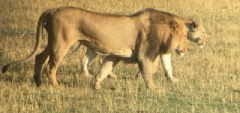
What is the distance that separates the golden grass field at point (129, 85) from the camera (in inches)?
371

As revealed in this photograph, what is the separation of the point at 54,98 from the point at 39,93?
0.43 metres

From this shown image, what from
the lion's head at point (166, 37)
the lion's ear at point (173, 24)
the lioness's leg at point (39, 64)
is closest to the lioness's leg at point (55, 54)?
the lioness's leg at point (39, 64)

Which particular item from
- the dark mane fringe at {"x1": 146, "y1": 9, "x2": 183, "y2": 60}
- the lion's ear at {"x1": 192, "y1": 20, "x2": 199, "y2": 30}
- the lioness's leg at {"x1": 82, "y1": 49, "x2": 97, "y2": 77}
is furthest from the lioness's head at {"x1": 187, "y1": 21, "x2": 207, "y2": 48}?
the lioness's leg at {"x1": 82, "y1": 49, "x2": 97, "y2": 77}

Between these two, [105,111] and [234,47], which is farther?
[234,47]

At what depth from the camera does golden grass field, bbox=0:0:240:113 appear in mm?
9430

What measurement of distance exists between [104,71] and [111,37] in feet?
1.77

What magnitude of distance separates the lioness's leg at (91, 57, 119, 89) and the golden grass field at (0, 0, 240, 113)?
0.14m

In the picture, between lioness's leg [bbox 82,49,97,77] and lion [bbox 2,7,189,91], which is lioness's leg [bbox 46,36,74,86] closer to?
lion [bbox 2,7,189,91]

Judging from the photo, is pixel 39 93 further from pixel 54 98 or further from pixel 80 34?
pixel 80 34

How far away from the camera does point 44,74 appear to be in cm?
1190

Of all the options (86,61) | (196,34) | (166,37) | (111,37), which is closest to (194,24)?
(196,34)

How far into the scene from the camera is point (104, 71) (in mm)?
10898

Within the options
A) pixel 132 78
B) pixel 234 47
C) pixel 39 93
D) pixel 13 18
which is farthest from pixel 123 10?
pixel 39 93

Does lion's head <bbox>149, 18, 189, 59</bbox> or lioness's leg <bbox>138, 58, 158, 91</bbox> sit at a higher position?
lion's head <bbox>149, 18, 189, 59</bbox>
